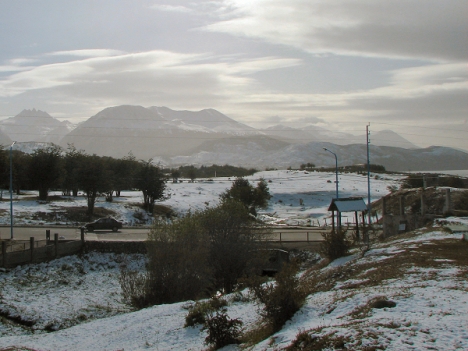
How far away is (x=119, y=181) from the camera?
71562 mm

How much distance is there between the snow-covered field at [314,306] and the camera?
409 inches

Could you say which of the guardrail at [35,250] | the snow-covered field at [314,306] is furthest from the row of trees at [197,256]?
the guardrail at [35,250]

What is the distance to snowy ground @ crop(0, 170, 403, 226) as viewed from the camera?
54.2 m

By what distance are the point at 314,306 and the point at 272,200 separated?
64.2 metres

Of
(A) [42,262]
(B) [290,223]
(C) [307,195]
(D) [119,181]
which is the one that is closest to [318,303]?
(A) [42,262]

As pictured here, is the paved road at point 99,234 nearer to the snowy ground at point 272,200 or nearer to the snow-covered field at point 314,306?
the snow-covered field at point 314,306

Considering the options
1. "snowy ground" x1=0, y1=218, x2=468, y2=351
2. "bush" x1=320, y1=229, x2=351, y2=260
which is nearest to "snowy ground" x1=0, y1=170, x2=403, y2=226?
"snowy ground" x1=0, y1=218, x2=468, y2=351

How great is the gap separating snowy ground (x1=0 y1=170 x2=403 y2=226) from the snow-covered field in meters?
18.2

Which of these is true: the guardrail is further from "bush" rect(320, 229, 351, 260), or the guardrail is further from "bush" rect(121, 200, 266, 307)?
"bush" rect(320, 229, 351, 260)

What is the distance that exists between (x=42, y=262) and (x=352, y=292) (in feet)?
85.3

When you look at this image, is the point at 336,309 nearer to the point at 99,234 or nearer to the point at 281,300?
the point at 281,300

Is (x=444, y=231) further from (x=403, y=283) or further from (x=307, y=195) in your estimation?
(x=307, y=195)

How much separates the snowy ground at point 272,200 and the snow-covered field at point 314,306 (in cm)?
1820

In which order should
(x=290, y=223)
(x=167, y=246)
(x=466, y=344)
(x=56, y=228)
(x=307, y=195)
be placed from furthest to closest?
(x=307, y=195) < (x=290, y=223) < (x=56, y=228) < (x=167, y=246) < (x=466, y=344)
